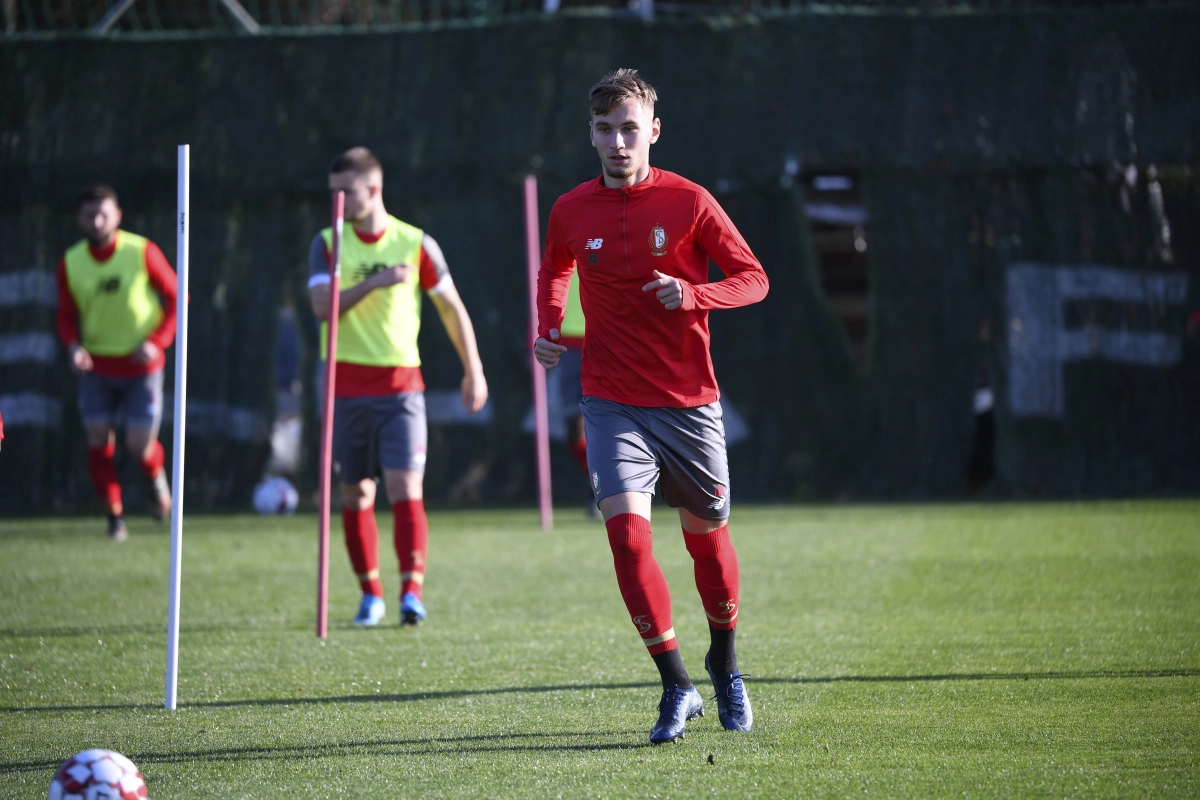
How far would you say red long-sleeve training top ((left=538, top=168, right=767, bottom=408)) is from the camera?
438 cm

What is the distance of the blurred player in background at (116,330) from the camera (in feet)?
32.3

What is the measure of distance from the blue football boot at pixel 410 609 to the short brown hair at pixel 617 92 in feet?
9.49

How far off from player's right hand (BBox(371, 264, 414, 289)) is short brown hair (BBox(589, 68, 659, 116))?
7.02 feet

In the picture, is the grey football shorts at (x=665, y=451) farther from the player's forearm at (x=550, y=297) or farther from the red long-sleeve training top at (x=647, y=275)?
the player's forearm at (x=550, y=297)

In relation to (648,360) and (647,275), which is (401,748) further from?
(647,275)

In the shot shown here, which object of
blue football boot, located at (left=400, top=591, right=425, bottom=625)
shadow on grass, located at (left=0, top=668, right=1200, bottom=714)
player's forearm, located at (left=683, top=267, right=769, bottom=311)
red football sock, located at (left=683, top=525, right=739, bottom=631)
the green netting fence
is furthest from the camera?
the green netting fence

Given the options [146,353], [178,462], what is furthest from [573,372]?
[178,462]

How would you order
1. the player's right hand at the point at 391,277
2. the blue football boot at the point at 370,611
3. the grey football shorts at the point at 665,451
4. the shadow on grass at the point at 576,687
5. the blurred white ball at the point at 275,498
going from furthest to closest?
1. the blurred white ball at the point at 275,498
2. the blue football boot at the point at 370,611
3. the player's right hand at the point at 391,277
4. the shadow on grass at the point at 576,687
5. the grey football shorts at the point at 665,451

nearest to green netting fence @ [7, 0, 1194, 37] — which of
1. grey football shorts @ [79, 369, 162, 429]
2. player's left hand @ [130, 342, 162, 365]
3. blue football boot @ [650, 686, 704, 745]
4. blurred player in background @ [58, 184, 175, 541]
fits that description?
blurred player in background @ [58, 184, 175, 541]

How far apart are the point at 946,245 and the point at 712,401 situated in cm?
799

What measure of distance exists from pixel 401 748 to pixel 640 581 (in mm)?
863

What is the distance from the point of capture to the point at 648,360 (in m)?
4.40

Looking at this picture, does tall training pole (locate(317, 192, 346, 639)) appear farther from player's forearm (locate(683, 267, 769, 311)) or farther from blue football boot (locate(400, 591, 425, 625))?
player's forearm (locate(683, 267, 769, 311))

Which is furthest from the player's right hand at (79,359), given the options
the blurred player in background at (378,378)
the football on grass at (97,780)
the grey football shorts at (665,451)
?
the football on grass at (97,780)
